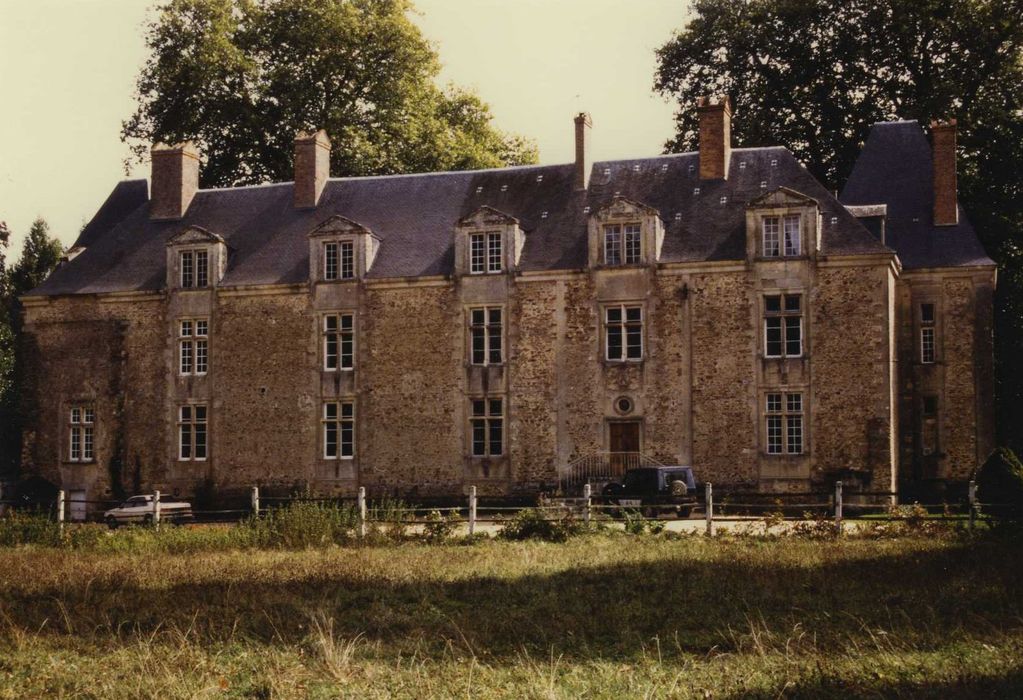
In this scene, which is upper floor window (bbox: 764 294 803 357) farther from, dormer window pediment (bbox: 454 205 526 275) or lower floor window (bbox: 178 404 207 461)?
lower floor window (bbox: 178 404 207 461)

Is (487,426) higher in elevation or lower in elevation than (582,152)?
→ lower

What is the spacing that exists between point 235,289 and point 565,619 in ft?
72.0

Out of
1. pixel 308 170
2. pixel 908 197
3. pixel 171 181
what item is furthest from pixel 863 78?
pixel 171 181

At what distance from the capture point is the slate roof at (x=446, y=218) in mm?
30672

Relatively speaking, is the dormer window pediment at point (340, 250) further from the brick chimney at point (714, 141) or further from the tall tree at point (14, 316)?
the tall tree at point (14, 316)

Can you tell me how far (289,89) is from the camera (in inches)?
1656

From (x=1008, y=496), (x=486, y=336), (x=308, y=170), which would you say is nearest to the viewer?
(x=1008, y=496)

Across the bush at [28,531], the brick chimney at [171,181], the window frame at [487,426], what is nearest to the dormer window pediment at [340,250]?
the window frame at [487,426]

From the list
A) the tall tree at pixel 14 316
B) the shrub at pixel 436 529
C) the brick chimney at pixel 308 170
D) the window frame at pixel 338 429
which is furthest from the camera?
the tall tree at pixel 14 316

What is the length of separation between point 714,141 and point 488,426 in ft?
30.5

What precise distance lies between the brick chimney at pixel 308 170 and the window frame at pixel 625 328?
960 centimetres

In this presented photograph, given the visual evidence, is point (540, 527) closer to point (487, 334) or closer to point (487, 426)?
point (487, 426)

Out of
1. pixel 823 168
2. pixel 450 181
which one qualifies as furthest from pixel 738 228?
pixel 823 168

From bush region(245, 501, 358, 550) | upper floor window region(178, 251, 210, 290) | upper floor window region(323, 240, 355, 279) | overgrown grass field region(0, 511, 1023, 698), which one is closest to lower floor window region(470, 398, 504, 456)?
upper floor window region(323, 240, 355, 279)
